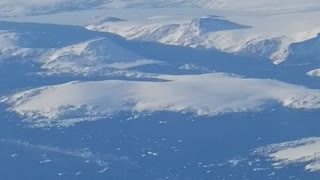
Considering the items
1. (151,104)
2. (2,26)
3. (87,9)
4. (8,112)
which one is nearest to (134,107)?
(151,104)

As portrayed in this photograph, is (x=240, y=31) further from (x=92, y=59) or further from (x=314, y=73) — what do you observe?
(x=314, y=73)

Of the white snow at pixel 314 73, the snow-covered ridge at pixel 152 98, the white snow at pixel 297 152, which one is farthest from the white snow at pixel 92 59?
the white snow at pixel 297 152

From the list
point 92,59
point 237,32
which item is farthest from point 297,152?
point 237,32

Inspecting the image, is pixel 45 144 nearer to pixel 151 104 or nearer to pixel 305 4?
pixel 151 104

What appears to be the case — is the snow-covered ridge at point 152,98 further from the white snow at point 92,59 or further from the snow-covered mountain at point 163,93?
the white snow at point 92,59

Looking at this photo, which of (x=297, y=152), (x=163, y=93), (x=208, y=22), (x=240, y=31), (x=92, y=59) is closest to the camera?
(x=297, y=152)
